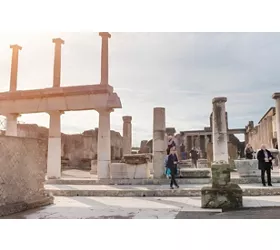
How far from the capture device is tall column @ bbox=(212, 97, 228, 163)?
11383 mm

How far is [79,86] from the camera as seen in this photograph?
38.0 ft

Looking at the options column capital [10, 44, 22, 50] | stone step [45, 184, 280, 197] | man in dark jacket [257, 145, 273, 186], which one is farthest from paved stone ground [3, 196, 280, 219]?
column capital [10, 44, 22, 50]

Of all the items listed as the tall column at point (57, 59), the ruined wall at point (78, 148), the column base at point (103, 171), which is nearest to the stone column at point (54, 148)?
the tall column at point (57, 59)

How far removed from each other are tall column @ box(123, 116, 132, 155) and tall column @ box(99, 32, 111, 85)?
6.81 m

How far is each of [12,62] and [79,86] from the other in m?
3.97

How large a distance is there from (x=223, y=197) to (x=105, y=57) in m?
7.74

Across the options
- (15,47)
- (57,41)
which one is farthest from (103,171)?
(15,47)

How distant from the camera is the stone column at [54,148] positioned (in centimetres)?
1219

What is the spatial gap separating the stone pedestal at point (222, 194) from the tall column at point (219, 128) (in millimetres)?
5292

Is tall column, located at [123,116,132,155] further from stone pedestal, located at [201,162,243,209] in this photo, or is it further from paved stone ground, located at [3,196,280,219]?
stone pedestal, located at [201,162,243,209]

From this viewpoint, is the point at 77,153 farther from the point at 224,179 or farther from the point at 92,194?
the point at 224,179

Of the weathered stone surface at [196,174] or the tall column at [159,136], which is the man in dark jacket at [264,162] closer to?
the weathered stone surface at [196,174]

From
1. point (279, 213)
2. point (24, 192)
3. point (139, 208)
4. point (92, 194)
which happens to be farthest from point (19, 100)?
point (279, 213)

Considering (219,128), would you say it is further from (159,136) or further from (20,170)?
(20,170)
